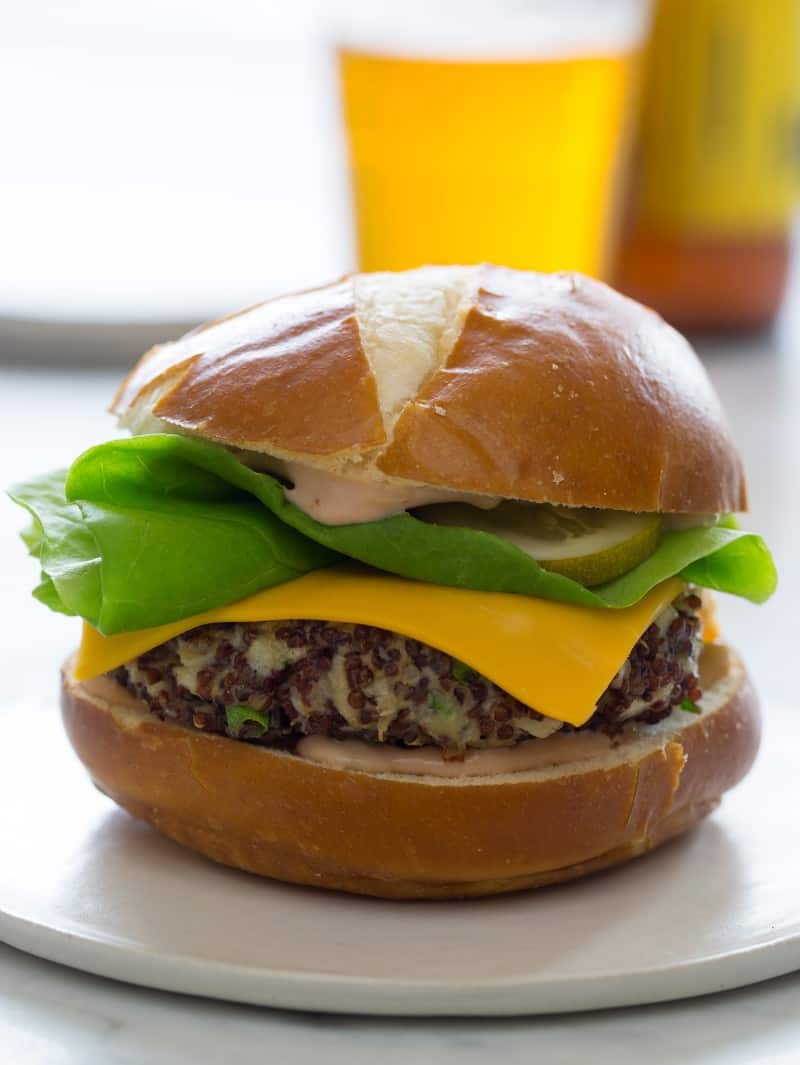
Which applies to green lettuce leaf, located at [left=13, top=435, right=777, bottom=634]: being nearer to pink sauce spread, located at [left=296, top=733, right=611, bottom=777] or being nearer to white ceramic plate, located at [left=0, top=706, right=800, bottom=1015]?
pink sauce spread, located at [left=296, top=733, right=611, bottom=777]

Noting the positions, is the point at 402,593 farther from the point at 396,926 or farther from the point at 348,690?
the point at 396,926

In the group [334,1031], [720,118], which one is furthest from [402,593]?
[720,118]

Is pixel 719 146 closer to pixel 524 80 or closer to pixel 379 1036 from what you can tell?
pixel 524 80

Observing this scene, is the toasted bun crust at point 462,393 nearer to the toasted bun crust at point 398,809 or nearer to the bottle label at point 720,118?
the toasted bun crust at point 398,809

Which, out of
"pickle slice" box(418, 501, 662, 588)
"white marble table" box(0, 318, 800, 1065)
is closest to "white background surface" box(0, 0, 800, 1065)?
"white marble table" box(0, 318, 800, 1065)

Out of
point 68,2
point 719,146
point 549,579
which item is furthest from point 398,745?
point 68,2

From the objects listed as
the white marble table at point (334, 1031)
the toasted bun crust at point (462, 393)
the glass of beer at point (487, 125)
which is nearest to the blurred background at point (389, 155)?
the glass of beer at point (487, 125)
